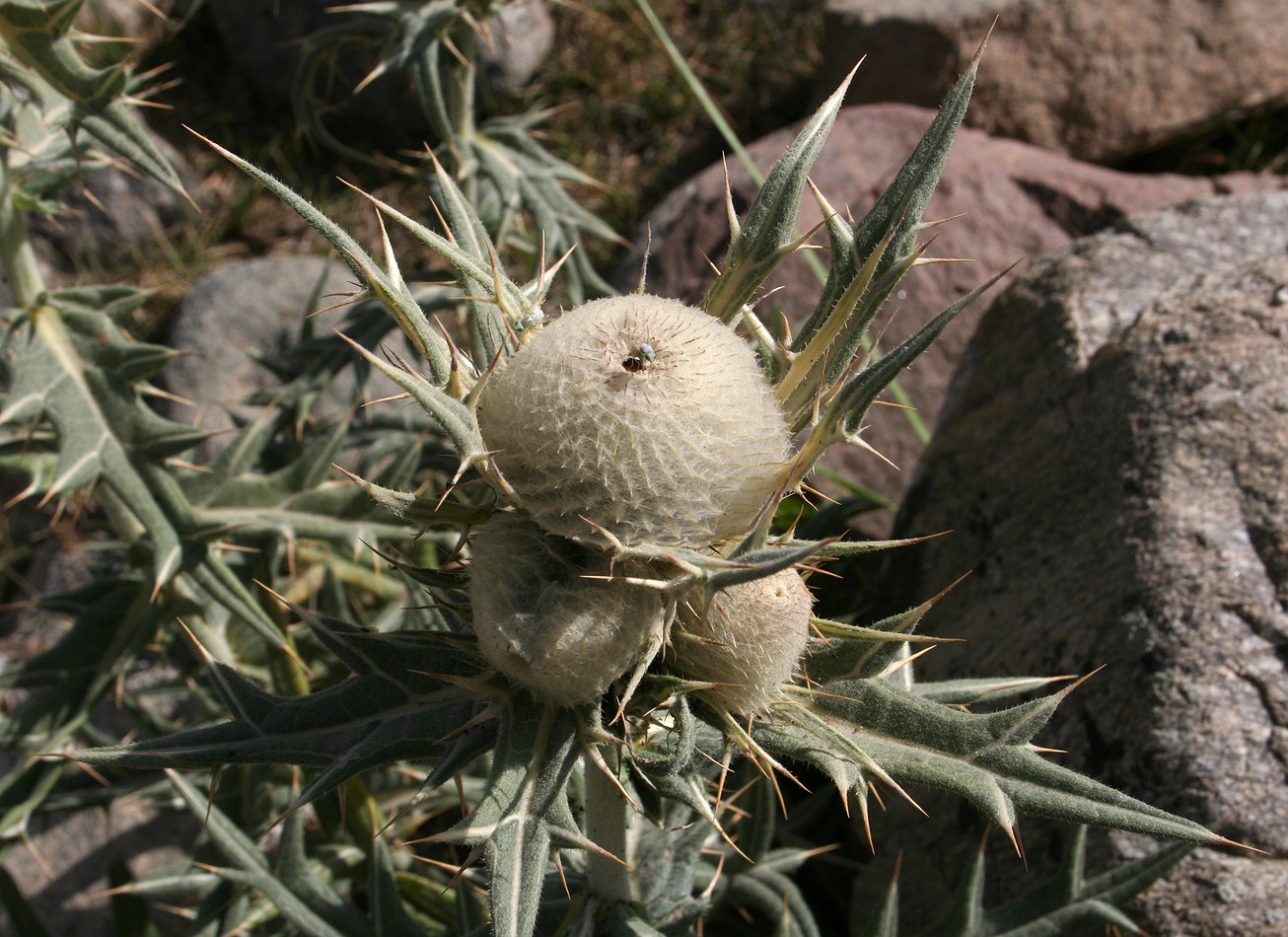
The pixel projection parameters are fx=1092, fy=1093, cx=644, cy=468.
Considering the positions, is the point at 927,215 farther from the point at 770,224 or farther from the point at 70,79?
the point at 70,79

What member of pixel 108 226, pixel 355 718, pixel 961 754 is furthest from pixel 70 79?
pixel 108 226

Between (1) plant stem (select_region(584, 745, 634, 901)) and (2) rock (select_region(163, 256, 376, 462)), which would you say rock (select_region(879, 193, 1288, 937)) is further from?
(2) rock (select_region(163, 256, 376, 462))

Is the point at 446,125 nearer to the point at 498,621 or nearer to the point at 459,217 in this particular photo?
the point at 459,217

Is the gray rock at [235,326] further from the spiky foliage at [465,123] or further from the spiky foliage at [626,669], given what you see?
the spiky foliage at [626,669]

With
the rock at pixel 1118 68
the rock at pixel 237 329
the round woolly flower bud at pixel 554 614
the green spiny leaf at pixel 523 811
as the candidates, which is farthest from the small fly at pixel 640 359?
the rock at pixel 1118 68

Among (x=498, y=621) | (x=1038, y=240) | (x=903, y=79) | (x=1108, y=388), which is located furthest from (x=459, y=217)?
(x=903, y=79)

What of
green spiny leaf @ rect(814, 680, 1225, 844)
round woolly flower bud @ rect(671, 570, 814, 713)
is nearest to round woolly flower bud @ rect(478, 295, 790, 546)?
round woolly flower bud @ rect(671, 570, 814, 713)
